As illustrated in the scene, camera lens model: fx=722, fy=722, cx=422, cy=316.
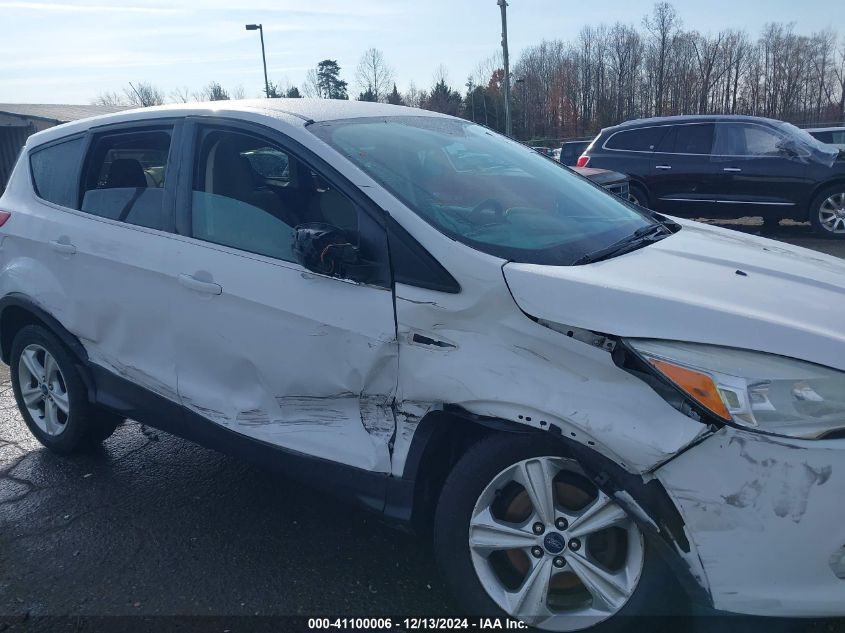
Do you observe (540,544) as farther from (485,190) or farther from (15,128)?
(15,128)

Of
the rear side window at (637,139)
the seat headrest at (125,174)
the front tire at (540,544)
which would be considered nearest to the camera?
the front tire at (540,544)

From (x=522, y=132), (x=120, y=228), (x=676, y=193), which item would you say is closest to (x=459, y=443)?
(x=120, y=228)

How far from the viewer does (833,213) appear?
1066 centimetres

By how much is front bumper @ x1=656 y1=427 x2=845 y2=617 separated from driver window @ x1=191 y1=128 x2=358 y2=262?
149 cm

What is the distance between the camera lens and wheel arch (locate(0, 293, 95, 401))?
373cm

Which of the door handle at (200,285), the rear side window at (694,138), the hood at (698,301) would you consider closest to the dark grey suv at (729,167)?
the rear side window at (694,138)

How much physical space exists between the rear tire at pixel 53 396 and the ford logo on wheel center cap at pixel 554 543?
267cm

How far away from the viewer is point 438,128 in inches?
142

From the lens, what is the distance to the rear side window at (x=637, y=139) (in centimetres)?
1194

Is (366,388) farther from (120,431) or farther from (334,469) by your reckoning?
(120,431)

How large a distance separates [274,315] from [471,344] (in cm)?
85

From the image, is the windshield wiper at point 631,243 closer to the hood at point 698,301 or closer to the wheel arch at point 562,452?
the hood at point 698,301

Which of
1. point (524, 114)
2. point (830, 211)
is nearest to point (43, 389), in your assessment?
point (830, 211)

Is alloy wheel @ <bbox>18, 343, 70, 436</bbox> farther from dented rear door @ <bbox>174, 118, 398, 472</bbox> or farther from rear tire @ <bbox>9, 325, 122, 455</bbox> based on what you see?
dented rear door @ <bbox>174, 118, 398, 472</bbox>
